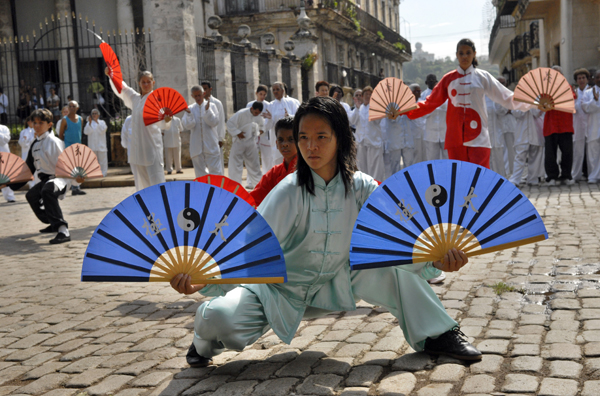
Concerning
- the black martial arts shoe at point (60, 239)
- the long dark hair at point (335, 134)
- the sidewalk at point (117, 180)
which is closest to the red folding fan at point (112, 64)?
the black martial arts shoe at point (60, 239)

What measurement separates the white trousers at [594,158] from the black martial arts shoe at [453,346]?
383 inches

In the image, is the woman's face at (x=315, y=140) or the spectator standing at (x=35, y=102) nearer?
the woman's face at (x=315, y=140)

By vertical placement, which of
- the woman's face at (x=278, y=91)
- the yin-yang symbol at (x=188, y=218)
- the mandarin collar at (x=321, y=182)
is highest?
the woman's face at (x=278, y=91)

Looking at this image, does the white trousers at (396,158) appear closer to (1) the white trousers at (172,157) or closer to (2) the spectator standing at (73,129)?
(1) the white trousers at (172,157)

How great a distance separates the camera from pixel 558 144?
11.8m

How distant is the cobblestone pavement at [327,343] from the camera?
320 cm

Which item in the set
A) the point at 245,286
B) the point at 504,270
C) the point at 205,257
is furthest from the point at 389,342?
the point at 504,270

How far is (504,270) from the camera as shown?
5566mm

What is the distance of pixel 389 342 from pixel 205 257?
1.27 metres

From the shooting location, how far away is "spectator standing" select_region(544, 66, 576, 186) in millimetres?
11586

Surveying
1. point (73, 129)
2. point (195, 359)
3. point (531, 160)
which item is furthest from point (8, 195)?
point (195, 359)

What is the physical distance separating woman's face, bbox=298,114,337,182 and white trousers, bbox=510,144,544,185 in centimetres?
974

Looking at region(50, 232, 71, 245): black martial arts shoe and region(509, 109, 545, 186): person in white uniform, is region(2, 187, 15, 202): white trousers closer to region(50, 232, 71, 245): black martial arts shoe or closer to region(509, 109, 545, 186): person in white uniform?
region(50, 232, 71, 245): black martial arts shoe

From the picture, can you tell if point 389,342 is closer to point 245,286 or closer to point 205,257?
point 245,286
